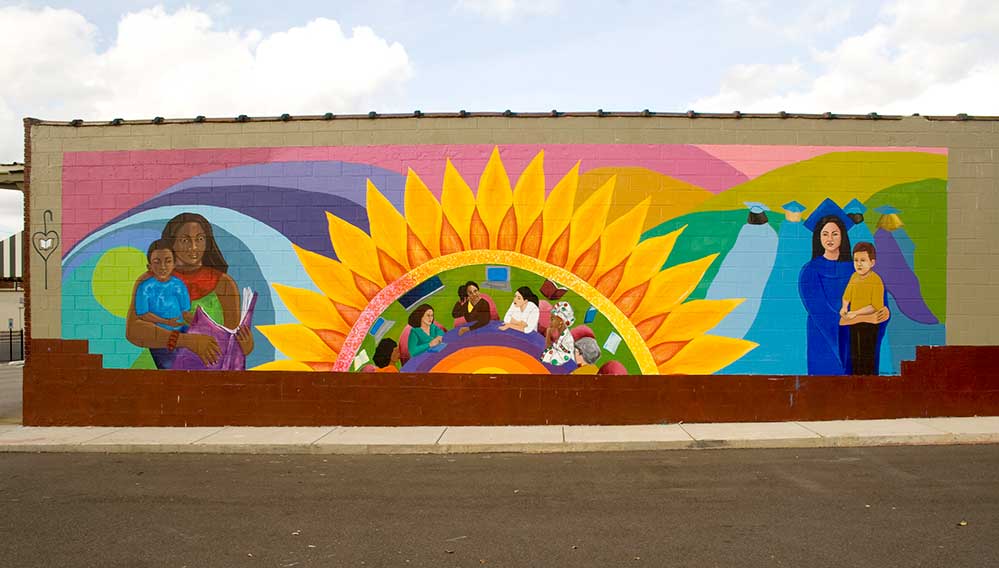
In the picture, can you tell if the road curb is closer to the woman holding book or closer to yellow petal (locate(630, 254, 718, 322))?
yellow petal (locate(630, 254, 718, 322))

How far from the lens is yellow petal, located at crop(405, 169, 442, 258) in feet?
37.2

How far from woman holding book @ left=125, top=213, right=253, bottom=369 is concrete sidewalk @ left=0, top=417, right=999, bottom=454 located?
127 centimetres

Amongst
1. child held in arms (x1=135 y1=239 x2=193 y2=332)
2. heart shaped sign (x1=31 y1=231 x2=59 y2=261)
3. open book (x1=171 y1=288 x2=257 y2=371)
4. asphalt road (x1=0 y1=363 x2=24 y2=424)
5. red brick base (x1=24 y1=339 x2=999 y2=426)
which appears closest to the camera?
red brick base (x1=24 y1=339 x2=999 y2=426)

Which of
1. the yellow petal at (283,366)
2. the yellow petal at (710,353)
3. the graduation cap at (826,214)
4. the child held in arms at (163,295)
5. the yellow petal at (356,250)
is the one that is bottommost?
the yellow petal at (283,366)

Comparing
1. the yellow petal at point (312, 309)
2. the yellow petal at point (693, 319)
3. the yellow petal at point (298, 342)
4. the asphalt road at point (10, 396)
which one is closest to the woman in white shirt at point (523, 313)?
the yellow petal at point (693, 319)

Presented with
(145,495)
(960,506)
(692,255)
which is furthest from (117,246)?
(960,506)

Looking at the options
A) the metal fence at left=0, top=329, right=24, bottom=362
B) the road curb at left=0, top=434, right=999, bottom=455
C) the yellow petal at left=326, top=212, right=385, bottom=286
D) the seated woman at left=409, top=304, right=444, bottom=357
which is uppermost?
the yellow petal at left=326, top=212, right=385, bottom=286

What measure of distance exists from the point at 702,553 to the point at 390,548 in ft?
7.91

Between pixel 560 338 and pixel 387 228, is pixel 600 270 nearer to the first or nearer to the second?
pixel 560 338

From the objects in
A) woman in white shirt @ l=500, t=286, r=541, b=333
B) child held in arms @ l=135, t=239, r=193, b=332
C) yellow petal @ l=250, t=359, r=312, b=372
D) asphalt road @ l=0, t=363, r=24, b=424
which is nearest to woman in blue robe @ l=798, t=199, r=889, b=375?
woman in white shirt @ l=500, t=286, r=541, b=333

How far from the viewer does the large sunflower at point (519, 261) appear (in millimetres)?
11242

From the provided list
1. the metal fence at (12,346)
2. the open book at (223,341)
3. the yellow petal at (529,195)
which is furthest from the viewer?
the metal fence at (12,346)

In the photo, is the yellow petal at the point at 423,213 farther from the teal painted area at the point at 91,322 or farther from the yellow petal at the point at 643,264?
the teal painted area at the point at 91,322

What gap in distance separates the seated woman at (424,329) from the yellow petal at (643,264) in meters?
2.74
